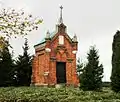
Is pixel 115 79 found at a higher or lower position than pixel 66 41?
lower

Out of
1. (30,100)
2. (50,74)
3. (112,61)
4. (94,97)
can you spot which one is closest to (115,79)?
(112,61)

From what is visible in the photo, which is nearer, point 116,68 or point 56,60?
point 116,68

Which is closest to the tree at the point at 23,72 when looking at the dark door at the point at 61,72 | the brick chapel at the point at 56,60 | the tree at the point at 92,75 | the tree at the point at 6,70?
the tree at the point at 6,70

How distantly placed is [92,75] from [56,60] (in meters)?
11.7

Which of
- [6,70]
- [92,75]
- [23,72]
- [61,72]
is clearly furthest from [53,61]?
[92,75]

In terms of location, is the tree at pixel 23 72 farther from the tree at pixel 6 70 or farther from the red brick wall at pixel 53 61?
the red brick wall at pixel 53 61

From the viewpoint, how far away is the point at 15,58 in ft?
145

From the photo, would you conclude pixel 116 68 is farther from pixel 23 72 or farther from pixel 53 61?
pixel 23 72

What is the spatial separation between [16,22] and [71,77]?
26.1 meters

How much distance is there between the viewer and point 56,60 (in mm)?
38688

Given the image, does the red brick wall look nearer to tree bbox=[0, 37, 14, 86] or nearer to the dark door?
the dark door

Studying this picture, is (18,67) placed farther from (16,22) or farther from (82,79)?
(16,22)

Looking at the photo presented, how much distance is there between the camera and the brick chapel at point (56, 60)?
3809 centimetres

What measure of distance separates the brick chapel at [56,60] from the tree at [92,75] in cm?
1045
